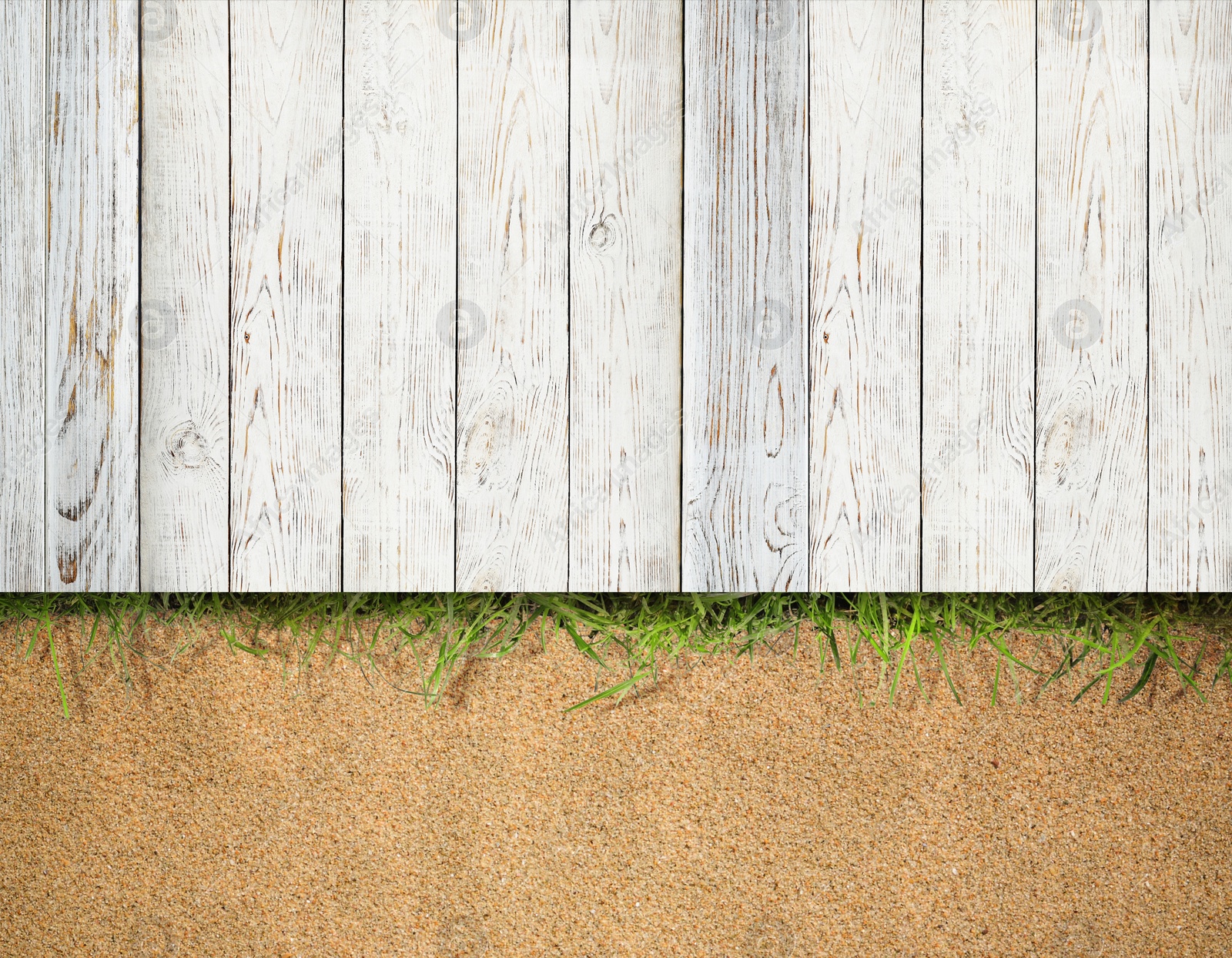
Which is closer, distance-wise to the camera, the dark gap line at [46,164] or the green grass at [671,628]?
the dark gap line at [46,164]

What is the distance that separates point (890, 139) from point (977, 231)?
212mm

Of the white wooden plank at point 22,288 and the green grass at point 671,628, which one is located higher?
the white wooden plank at point 22,288

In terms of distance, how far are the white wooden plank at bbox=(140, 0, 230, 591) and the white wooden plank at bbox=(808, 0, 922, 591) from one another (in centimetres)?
98

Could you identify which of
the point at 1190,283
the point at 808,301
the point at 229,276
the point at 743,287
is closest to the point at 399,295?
the point at 229,276

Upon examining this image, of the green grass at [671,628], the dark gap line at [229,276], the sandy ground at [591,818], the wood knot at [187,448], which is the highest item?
the dark gap line at [229,276]

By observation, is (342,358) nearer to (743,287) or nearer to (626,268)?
(626,268)

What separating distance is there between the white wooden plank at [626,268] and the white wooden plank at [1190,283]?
2.66ft

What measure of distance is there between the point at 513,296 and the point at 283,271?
38 centimetres

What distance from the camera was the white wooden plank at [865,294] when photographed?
1.23 meters

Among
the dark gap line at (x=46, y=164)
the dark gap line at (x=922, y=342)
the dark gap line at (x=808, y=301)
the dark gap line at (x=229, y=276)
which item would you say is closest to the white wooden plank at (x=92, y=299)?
the dark gap line at (x=46, y=164)

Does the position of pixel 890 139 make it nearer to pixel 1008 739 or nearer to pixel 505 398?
pixel 505 398

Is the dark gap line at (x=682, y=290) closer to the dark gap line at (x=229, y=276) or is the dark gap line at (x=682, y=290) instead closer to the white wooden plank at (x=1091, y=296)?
the white wooden plank at (x=1091, y=296)

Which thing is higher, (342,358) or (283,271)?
(283,271)

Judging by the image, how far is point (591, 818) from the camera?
138 centimetres
